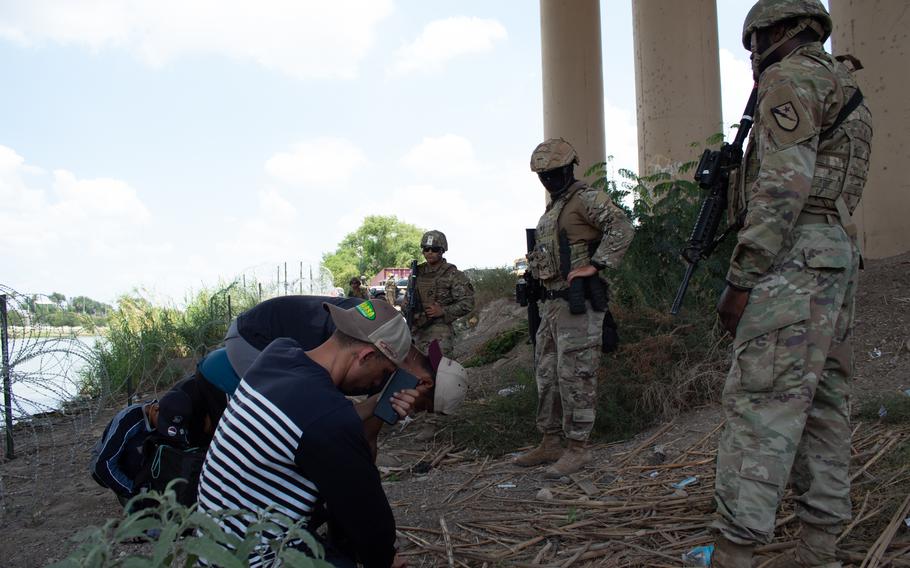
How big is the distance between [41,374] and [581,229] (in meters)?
3.36

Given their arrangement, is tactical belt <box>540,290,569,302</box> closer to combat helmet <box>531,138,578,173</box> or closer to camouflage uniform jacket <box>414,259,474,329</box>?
combat helmet <box>531,138,578,173</box>

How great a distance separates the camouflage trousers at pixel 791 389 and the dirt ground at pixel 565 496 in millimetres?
471

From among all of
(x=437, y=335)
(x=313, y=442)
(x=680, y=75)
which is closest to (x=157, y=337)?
(x=437, y=335)

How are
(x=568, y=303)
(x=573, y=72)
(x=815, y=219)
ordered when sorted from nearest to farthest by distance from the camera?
(x=815, y=219), (x=568, y=303), (x=573, y=72)

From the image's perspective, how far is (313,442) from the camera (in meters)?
1.81

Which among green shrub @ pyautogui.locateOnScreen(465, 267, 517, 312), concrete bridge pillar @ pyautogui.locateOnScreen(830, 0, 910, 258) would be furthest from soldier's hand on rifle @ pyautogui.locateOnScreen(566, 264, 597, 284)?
green shrub @ pyautogui.locateOnScreen(465, 267, 517, 312)

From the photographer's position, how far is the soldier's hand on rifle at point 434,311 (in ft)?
23.0

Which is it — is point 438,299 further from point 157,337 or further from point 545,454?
point 157,337

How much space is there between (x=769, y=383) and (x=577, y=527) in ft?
4.49

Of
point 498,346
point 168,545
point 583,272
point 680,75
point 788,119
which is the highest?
point 680,75

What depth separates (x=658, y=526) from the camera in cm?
319

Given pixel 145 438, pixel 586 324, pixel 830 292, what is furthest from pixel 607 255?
pixel 145 438

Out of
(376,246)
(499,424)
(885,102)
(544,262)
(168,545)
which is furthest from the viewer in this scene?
(376,246)

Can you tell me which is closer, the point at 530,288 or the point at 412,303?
the point at 530,288
